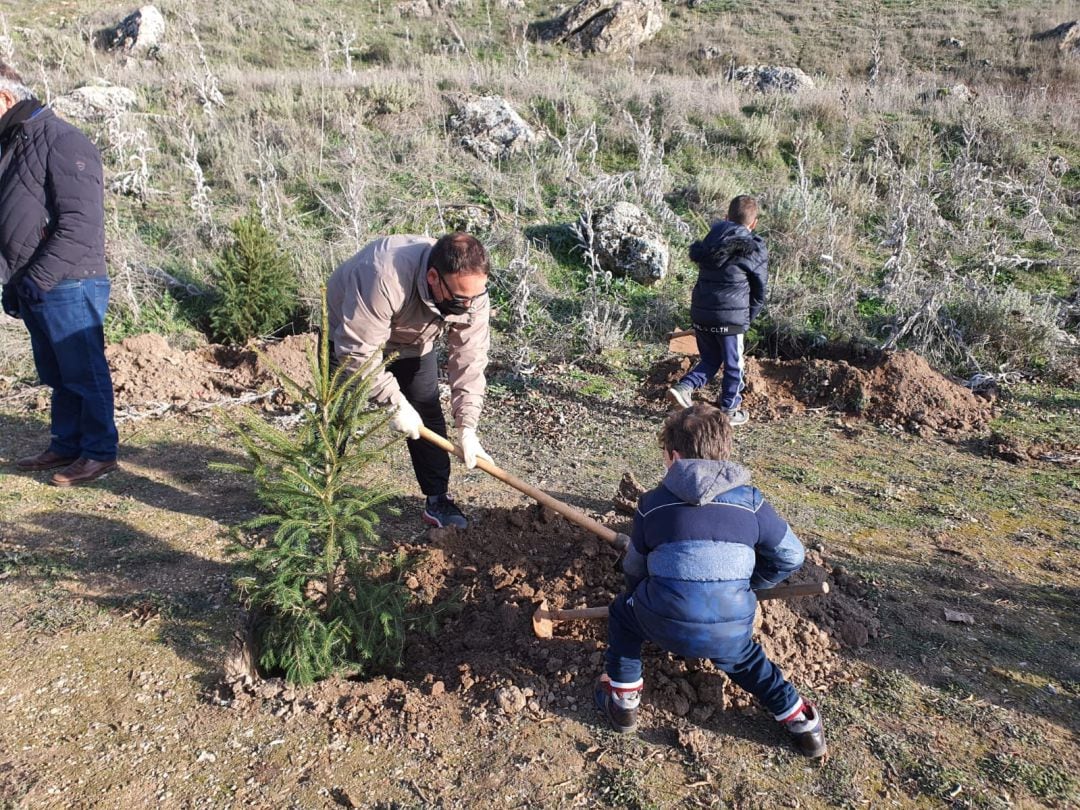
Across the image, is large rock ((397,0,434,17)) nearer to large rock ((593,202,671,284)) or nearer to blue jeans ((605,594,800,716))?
large rock ((593,202,671,284))

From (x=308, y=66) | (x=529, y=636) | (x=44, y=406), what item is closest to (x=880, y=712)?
(x=529, y=636)

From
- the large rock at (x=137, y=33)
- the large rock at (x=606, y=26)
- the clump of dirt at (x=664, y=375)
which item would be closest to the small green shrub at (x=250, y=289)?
the clump of dirt at (x=664, y=375)

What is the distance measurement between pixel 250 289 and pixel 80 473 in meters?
2.91

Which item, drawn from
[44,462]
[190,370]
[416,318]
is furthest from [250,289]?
[416,318]

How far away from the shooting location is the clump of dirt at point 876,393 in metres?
5.77

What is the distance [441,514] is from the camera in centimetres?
420

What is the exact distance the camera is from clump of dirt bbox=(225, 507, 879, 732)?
9.57 ft

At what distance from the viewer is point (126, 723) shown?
2723mm

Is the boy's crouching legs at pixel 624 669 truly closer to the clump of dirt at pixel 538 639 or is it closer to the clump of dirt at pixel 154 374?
the clump of dirt at pixel 538 639

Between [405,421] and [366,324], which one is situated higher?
[366,324]

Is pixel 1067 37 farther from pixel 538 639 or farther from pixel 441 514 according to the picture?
pixel 538 639

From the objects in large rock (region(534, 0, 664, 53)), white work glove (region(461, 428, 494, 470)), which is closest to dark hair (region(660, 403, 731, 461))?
white work glove (region(461, 428, 494, 470))

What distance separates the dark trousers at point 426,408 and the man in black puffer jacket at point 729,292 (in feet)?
7.58

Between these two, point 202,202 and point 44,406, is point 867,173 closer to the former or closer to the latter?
point 202,202
